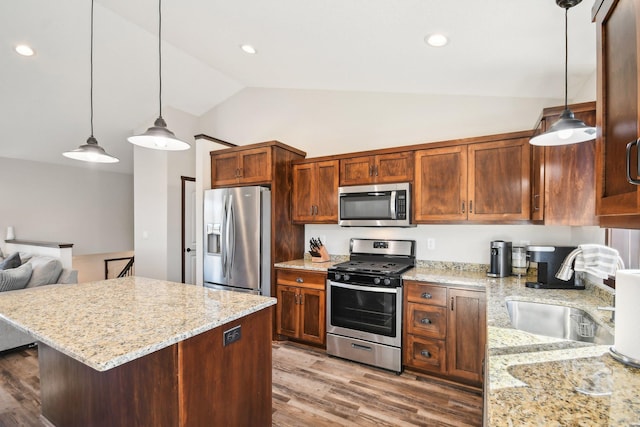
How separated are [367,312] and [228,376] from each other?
1603 millimetres

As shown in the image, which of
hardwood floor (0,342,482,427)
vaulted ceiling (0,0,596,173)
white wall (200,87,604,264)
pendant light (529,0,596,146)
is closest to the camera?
pendant light (529,0,596,146)

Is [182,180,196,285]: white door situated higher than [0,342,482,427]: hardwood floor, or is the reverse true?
[182,180,196,285]: white door

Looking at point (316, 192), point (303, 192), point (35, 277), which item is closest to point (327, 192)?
point (316, 192)

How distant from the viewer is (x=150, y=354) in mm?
1415

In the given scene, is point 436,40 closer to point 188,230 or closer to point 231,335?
point 231,335

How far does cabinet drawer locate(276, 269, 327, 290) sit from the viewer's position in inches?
126

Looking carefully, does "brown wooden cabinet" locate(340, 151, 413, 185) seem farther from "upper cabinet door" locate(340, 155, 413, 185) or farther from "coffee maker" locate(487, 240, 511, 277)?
"coffee maker" locate(487, 240, 511, 277)

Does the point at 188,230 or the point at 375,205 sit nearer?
the point at 375,205

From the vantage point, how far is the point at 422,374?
277 centimetres

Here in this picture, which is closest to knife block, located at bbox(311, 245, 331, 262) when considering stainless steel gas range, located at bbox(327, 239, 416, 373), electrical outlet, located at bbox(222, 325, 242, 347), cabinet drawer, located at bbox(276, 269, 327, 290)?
cabinet drawer, located at bbox(276, 269, 327, 290)

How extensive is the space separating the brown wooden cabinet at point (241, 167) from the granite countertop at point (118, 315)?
168 centimetres

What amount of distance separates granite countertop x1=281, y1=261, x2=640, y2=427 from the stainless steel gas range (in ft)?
4.17

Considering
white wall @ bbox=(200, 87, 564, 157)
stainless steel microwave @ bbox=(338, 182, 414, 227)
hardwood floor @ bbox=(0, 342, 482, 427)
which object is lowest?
hardwood floor @ bbox=(0, 342, 482, 427)

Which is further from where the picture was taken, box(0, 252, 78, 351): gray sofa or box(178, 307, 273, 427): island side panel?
box(0, 252, 78, 351): gray sofa
